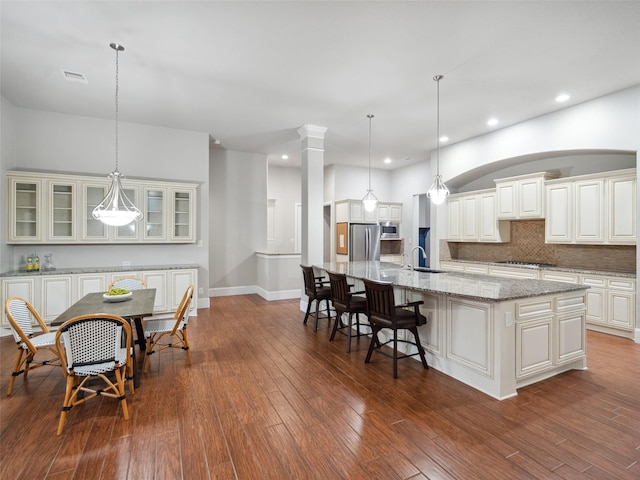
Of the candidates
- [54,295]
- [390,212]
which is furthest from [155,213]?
[390,212]

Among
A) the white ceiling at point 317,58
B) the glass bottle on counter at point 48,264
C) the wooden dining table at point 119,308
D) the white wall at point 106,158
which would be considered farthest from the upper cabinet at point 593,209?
the glass bottle on counter at point 48,264

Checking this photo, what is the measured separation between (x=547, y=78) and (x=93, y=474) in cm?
555

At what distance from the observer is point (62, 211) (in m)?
4.80

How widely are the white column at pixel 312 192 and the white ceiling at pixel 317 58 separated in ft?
1.17

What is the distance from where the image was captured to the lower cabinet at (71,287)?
4.38 meters

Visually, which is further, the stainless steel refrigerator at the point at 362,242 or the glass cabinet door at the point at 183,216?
the stainless steel refrigerator at the point at 362,242

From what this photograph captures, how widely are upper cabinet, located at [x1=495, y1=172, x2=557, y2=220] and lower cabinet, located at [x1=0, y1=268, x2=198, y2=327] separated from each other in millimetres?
5695

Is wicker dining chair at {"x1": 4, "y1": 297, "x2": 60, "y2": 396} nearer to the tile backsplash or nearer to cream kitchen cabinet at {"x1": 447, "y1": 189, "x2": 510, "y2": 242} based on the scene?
cream kitchen cabinet at {"x1": 447, "y1": 189, "x2": 510, "y2": 242}

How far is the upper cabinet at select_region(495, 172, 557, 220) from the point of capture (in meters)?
5.22

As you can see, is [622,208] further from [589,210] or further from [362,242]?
[362,242]

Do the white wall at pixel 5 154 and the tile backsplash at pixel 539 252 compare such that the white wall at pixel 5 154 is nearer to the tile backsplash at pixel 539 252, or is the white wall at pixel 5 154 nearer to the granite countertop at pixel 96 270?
the granite countertop at pixel 96 270

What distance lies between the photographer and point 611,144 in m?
4.23

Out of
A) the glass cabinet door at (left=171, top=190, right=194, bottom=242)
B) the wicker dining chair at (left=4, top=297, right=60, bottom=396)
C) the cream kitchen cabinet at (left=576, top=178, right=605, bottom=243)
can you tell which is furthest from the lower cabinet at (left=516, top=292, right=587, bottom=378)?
the glass cabinet door at (left=171, top=190, right=194, bottom=242)

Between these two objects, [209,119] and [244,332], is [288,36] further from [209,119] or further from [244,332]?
[244,332]
